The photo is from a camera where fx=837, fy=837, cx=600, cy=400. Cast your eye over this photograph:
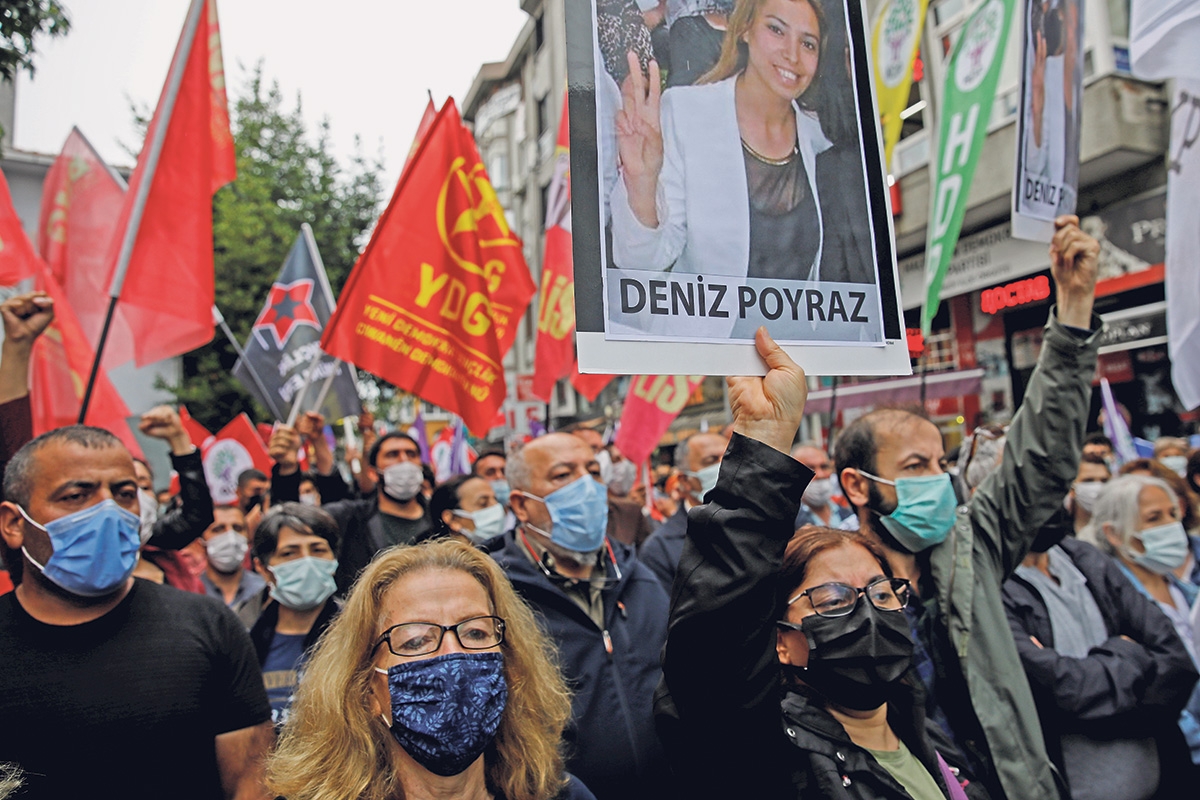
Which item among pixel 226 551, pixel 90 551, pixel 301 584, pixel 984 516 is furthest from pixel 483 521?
pixel 984 516

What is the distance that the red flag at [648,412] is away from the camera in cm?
600

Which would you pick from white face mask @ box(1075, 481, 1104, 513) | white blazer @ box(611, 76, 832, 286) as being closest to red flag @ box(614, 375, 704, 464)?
white face mask @ box(1075, 481, 1104, 513)

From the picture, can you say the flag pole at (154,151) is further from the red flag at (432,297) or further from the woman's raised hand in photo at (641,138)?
the woman's raised hand in photo at (641,138)

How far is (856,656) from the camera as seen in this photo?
1.91 metres

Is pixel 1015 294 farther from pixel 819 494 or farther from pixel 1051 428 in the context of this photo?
pixel 1051 428

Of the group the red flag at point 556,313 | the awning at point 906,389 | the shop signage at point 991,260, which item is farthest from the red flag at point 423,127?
the shop signage at point 991,260

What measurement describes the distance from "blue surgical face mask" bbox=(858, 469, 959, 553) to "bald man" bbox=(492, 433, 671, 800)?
2.79 feet

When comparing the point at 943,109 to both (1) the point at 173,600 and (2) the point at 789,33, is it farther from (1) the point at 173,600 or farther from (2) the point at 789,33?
(1) the point at 173,600

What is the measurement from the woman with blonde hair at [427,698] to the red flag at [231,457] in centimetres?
647

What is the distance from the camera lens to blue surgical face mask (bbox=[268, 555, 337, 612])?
361cm

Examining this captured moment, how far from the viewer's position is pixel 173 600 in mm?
2457

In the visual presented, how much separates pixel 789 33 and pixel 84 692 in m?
2.37

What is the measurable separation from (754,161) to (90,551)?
81.2 inches

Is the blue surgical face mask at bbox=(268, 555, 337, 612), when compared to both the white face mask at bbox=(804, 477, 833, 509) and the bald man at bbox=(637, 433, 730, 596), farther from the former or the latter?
the white face mask at bbox=(804, 477, 833, 509)
